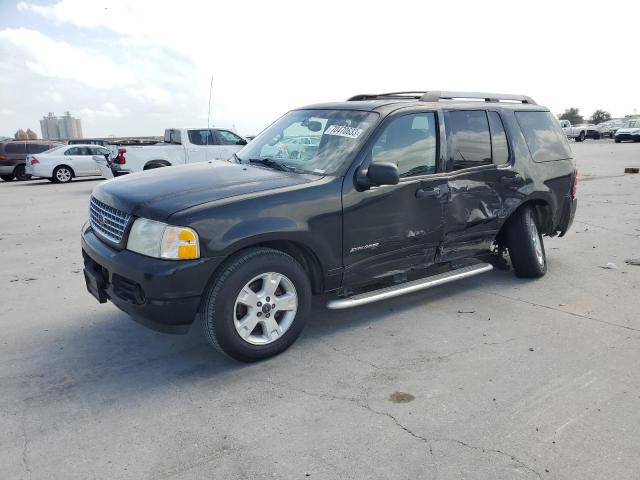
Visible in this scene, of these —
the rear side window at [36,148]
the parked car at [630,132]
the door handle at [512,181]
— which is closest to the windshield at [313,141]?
the door handle at [512,181]

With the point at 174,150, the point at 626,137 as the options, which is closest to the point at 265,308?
the point at 174,150

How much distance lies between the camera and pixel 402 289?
452 centimetres

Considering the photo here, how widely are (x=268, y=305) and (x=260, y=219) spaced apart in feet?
1.99

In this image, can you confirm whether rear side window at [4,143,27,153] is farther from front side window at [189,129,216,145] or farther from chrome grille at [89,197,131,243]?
chrome grille at [89,197,131,243]

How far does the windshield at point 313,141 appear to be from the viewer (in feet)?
14.2

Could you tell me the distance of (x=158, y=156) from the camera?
→ 48.2 ft

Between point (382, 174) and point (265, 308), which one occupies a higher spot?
point (382, 174)

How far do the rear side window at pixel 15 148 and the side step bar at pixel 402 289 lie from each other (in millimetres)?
20627

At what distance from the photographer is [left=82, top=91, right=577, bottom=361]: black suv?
357 cm

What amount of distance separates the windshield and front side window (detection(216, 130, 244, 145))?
10795 millimetres

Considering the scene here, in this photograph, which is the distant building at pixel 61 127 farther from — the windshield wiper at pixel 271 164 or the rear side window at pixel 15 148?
the windshield wiper at pixel 271 164

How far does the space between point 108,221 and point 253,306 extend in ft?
4.15

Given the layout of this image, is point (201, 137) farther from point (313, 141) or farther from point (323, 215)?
point (323, 215)

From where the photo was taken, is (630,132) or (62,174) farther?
(630,132)
